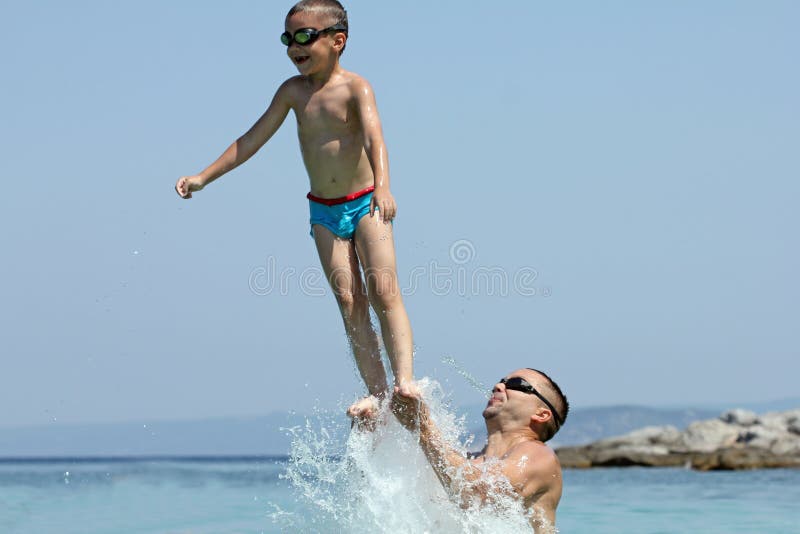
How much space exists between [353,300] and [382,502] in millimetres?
1096

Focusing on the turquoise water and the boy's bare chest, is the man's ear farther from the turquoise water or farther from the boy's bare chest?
the boy's bare chest

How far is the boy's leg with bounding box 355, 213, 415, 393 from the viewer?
5664 millimetres

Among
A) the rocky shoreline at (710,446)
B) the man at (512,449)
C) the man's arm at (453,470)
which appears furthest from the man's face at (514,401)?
the rocky shoreline at (710,446)

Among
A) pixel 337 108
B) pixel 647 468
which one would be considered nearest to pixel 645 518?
pixel 337 108

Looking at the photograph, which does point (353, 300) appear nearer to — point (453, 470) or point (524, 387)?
point (524, 387)

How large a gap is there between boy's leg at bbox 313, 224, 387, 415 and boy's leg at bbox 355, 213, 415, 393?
0.17 metres

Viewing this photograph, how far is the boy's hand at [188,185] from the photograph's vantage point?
5891 millimetres

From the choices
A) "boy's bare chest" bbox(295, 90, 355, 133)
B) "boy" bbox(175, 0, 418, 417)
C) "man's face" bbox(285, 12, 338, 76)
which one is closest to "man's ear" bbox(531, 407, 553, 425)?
"boy" bbox(175, 0, 418, 417)

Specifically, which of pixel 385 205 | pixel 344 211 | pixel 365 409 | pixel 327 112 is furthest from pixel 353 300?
pixel 327 112

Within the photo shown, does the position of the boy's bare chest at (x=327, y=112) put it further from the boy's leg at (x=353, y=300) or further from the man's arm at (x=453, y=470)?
the man's arm at (x=453, y=470)

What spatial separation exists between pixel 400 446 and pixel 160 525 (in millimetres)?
6341

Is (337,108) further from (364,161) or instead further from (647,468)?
(647,468)

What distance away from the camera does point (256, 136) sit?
611 cm

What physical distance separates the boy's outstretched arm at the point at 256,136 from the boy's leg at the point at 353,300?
59cm
